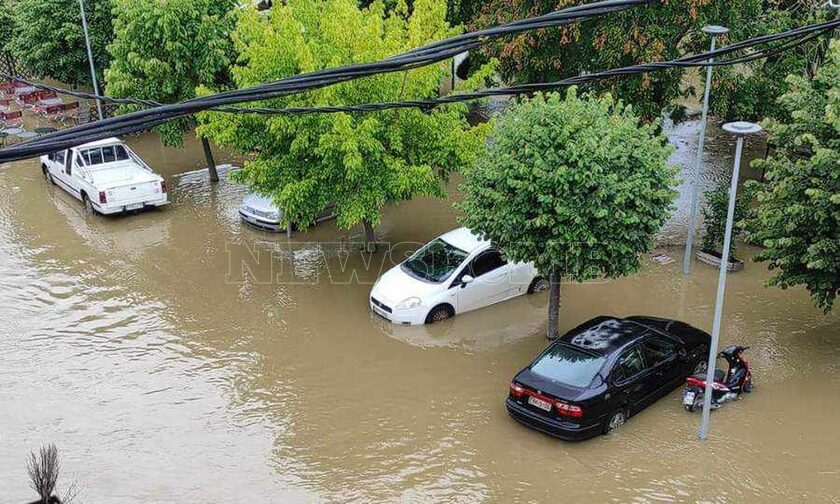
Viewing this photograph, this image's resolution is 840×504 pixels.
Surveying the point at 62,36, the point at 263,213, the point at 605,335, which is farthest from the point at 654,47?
the point at 62,36

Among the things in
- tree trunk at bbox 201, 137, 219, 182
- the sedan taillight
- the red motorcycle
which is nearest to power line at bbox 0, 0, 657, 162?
the sedan taillight

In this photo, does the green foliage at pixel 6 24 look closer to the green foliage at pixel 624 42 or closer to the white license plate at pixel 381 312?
the green foliage at pixel 624 42

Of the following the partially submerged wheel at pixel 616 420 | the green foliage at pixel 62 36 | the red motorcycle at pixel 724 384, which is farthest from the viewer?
the green foliage at pixel 62 36

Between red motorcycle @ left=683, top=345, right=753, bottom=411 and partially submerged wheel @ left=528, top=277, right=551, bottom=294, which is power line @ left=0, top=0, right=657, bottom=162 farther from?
partially submerged wheel @ left=528, top=277, right=551, bottom=294

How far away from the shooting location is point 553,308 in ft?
44.5

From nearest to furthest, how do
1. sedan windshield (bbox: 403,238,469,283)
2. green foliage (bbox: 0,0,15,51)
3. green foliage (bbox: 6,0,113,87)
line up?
1. sedan windshield (bbox: 403,238,469,283)
2. green foliage (bbox: 6,0,113,87)
3. green foliage (bbox: 0,0,15,51)

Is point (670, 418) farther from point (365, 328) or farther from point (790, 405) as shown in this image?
point (365, 328)

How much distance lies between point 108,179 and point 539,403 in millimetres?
12132

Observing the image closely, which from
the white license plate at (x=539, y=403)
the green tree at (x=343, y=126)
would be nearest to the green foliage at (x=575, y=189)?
the white license plate at (x=539, y=403)

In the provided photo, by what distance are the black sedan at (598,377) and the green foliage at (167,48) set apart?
11318 millimetres

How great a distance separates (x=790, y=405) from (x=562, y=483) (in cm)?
384

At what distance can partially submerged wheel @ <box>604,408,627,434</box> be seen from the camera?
11105 mm

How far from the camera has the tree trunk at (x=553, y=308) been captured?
13223mm

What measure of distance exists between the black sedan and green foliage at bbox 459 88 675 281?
1147 mm
